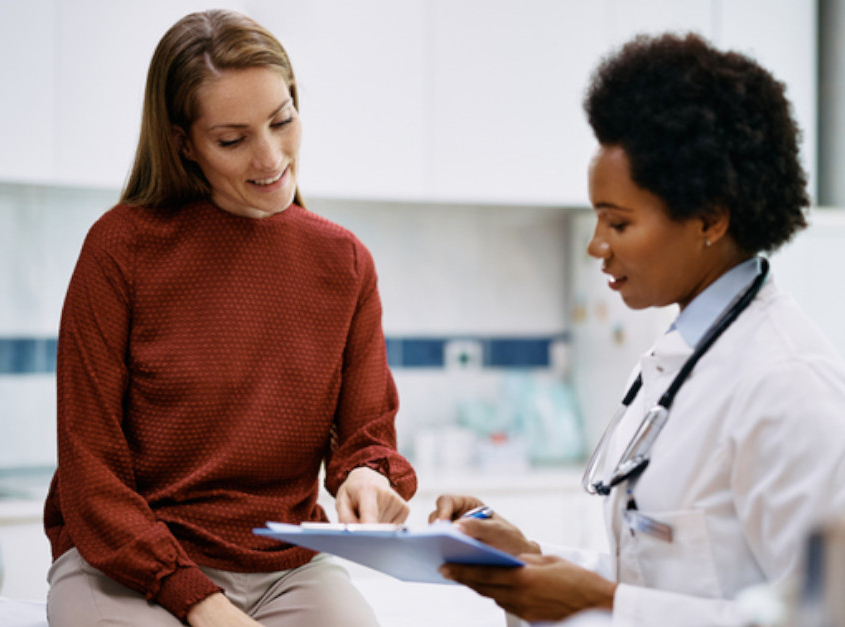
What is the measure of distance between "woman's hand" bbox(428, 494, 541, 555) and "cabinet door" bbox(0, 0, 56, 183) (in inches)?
76.8

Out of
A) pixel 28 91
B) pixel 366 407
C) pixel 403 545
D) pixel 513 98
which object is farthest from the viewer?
pixel 513 98

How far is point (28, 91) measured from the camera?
8.94 feet

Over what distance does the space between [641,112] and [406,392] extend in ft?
7.99

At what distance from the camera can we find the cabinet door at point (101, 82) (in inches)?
109

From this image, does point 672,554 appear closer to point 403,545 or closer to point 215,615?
point 403,545

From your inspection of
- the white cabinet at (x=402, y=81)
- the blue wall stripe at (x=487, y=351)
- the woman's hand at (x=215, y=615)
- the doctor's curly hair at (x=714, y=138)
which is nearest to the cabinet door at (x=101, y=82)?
the white cabinet at (x=402, y=81)

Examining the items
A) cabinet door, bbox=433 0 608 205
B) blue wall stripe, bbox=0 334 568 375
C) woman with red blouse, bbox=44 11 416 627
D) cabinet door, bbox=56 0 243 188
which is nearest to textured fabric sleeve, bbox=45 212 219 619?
woman with red blouse, bbox=44 11 416 627

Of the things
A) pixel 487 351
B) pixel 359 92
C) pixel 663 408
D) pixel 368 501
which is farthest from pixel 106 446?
pixel 487 351

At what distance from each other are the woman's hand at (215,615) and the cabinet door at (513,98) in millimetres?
2034

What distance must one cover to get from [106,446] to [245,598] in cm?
33

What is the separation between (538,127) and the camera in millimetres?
3236

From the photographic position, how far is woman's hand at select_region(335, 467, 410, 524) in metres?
1.40

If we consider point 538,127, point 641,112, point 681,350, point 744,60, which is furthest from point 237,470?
point 538,127

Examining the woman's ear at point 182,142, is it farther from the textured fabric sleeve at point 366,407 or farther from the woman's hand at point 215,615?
the woman's hand at point 215,615
